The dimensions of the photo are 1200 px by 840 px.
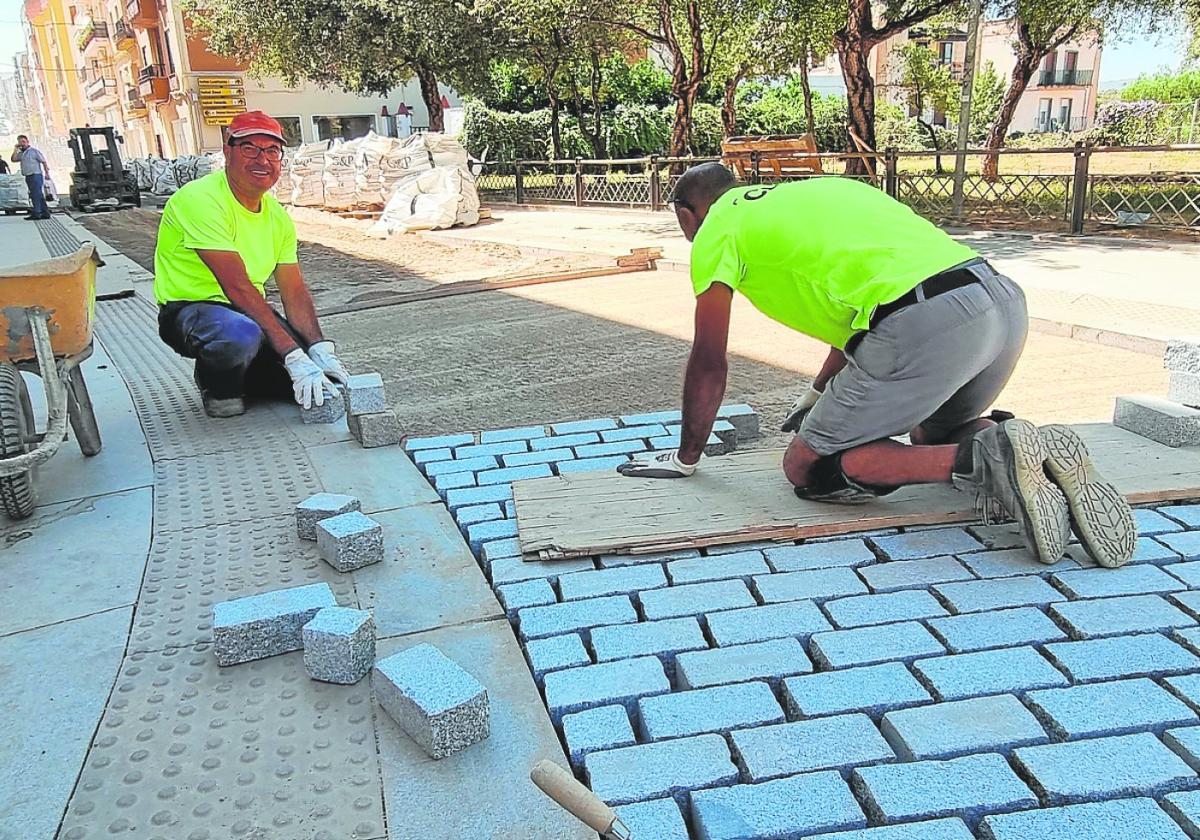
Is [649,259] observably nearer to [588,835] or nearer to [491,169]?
[588,835]

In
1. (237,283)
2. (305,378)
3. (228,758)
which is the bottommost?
(228,758)

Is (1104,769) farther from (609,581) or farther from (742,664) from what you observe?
(609,581)

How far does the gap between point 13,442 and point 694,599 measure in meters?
2.53

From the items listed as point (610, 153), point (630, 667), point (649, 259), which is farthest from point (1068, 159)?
point (630, 667)

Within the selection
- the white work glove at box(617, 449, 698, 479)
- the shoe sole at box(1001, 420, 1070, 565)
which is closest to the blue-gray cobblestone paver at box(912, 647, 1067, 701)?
the shoe sole at box(1001, 420, 1070, 565)

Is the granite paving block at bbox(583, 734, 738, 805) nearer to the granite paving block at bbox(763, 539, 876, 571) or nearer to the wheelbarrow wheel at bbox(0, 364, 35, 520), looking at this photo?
the granite paving block at bbox(763, 539, 876, 571)

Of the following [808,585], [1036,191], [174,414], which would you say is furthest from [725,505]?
[1036,191]

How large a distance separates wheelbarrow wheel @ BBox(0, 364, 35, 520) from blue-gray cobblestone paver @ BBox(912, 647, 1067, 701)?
3.13 m

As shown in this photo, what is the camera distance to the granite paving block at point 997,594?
2500 millimetres

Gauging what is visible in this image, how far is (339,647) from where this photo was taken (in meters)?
2.31

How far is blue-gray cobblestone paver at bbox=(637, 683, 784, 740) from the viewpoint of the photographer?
2.05 metres

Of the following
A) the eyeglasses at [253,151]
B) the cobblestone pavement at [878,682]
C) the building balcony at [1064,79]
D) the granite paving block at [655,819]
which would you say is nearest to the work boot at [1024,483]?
the cobblestone pavement at [878,682]

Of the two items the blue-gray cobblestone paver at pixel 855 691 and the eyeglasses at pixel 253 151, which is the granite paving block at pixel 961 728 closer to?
the blue-gray cobblestone paver at pixel 855 691

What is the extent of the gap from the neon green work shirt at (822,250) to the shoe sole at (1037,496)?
1.77 ft
